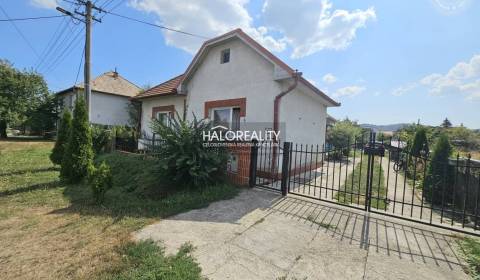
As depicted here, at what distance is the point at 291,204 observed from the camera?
5.25m

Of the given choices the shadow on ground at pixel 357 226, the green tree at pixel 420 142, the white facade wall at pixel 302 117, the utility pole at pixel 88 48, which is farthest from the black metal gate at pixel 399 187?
the utility pole at pixel 88 48

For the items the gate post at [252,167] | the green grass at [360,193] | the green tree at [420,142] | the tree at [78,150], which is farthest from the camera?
the green tree at [420,142]

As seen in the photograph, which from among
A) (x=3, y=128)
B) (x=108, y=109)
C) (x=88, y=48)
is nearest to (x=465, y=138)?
(x=88, y=48)

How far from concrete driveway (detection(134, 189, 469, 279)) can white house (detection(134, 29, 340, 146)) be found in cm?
367

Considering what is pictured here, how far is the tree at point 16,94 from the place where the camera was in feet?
68.9

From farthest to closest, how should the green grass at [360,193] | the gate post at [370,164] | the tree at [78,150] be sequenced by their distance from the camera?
the tree at [78,150], the green grass at [360,193], the gate post at [370,164]

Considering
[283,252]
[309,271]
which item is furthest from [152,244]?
[309,271]

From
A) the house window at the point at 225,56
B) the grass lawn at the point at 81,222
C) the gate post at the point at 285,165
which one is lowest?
the grass lawn at the point at 81,222

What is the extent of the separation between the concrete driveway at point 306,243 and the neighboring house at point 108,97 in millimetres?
20115

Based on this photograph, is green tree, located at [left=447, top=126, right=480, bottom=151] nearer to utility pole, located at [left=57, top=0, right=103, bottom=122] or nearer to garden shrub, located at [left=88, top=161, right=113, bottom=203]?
garden shrub, located at [left=88, top=161, right=113, bottom=203]

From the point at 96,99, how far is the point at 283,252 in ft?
74.6

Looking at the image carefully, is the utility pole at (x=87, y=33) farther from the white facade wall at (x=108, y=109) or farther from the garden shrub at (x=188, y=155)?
the white facade wall at (x=108, y=109)

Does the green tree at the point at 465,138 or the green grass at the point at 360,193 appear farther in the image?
the green tree at the point at 465,138

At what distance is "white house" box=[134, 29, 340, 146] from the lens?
7.41m
